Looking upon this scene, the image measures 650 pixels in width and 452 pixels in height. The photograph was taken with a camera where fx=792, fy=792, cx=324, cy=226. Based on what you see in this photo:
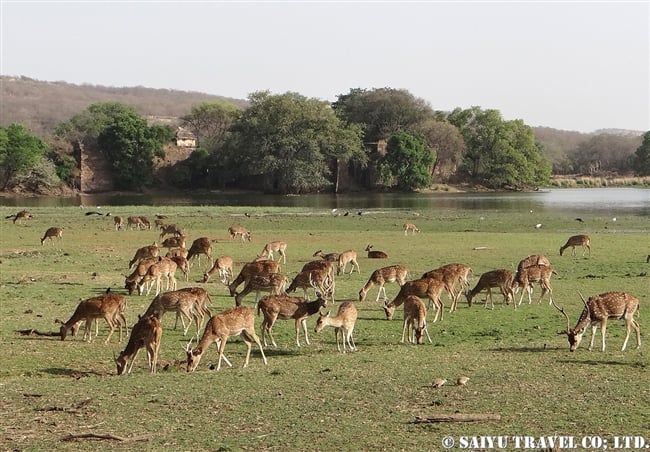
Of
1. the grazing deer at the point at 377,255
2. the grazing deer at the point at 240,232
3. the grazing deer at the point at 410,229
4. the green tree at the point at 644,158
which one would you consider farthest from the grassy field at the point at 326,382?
the green tree at the point at 644,158

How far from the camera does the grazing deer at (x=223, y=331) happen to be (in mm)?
11555

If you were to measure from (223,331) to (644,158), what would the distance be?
122391 mm

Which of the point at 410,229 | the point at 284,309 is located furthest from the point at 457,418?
the point at 410,229

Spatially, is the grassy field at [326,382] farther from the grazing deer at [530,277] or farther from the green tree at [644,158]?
the green tree at [644,158]

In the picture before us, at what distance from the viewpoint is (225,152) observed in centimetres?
9419

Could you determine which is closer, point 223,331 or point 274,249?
point 223,331

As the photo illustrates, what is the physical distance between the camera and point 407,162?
92.7 m

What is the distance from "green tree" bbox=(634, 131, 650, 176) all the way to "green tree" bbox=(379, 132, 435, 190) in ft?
149

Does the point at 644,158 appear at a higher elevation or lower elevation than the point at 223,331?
higher

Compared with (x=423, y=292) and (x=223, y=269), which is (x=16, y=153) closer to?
(x=223, y=269)

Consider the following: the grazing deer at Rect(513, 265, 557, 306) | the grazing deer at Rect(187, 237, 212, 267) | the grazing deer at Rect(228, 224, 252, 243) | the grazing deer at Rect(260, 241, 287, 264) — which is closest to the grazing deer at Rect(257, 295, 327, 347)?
the grazing deer at Rect(513, 265, 557, 306)

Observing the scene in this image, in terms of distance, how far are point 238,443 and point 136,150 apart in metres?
87.3

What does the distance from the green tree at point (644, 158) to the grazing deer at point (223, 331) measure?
12038cm

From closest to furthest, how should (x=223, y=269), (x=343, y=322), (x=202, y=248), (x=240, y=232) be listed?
1. (x=343, y=322)
2. (x=223, y=269)
3. (x=202, y=248)
4. (x=240, y=232)
